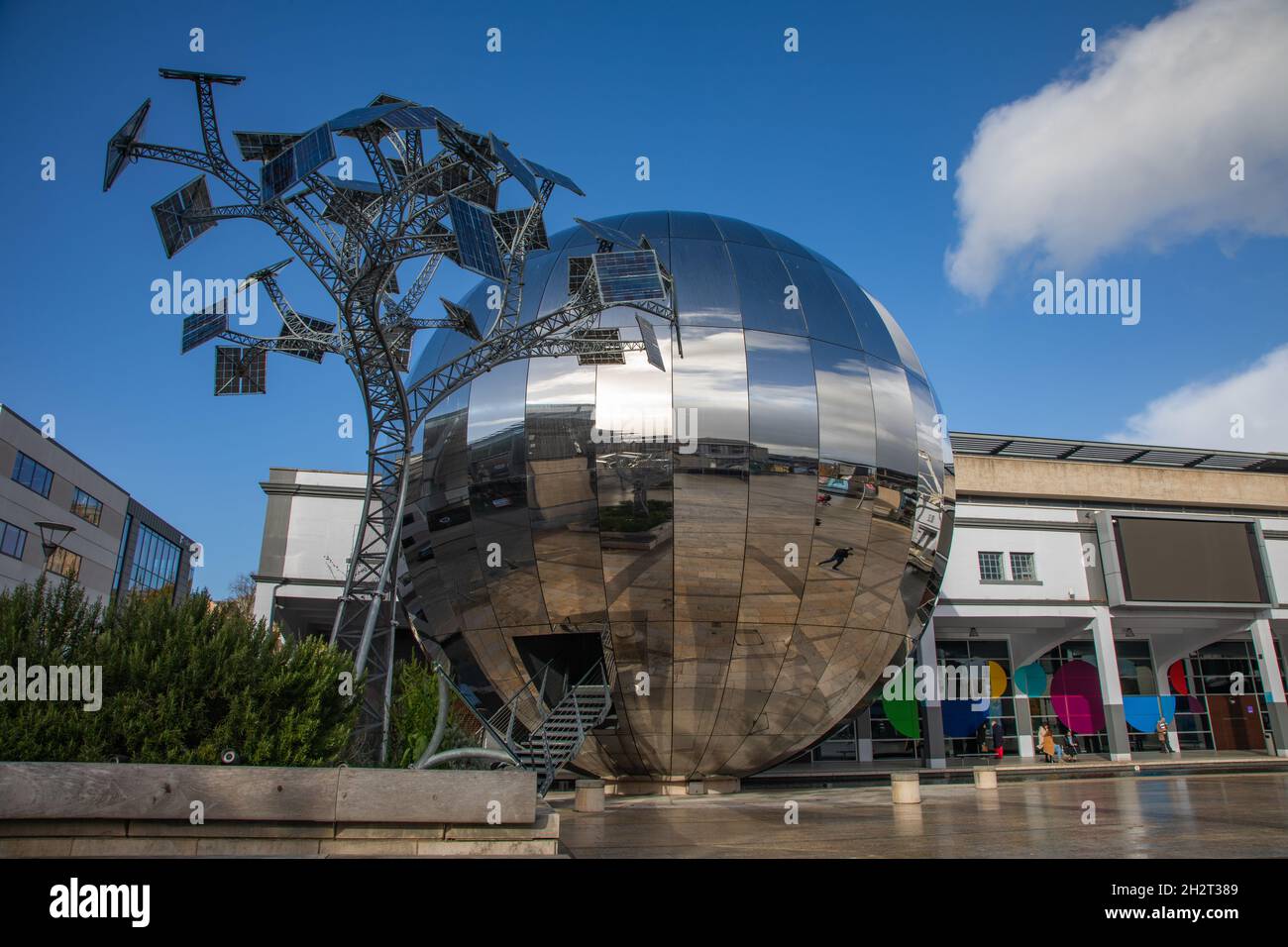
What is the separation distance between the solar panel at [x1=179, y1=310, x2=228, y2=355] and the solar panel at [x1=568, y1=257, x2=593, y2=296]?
6.90 meters

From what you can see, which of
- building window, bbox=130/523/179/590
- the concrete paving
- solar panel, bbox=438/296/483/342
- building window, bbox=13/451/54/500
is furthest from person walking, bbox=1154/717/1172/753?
building window, bbox=130/523/179/590

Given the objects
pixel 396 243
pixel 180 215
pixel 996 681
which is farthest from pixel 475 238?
pixel 996 681

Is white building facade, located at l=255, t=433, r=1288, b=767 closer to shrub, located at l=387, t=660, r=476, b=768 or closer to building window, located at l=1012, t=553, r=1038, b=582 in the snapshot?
building window, located at l=1012, t=553, r=1038, b=582

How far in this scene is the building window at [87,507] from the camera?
199 ft

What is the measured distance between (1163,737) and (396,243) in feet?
148

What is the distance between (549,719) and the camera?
493 inches

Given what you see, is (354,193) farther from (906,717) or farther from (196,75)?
(906,717)

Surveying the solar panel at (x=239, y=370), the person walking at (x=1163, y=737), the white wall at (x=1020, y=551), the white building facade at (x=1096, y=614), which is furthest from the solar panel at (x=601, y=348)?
the person walking at (x=1163, y=737)

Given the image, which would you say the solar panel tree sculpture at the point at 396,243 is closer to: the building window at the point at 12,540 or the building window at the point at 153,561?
the building window at the point at 12,540

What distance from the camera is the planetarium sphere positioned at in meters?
12.0

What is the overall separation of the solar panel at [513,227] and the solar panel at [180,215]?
464 centimetres
